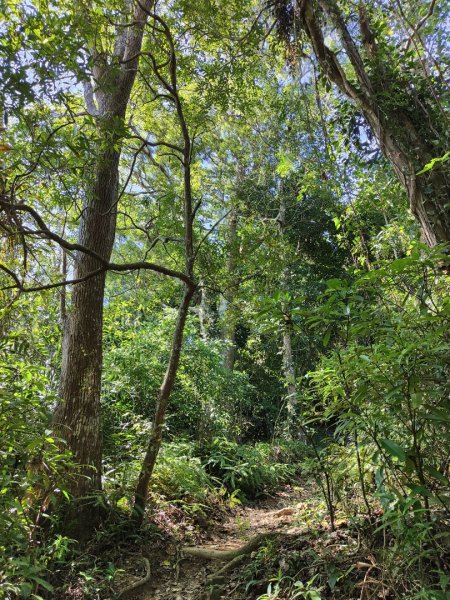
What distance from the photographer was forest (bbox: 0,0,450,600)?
6.68 feet

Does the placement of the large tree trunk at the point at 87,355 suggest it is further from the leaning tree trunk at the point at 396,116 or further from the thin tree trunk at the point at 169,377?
the leaning tree trunk at the point at 396,116

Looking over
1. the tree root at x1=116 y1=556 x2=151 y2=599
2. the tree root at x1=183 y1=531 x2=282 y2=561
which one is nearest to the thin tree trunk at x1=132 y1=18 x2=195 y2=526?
the tree root at x1=116 y1=556 x2=151 y2=599

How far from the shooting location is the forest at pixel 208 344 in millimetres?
2037

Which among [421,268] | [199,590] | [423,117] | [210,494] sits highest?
[423,117]

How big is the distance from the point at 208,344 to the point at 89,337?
139 inches

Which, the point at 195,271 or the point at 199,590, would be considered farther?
the point at 195,271

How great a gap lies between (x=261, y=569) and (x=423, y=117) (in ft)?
14.3

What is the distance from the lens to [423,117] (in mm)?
4039

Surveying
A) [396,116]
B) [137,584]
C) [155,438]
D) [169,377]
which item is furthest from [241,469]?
[396,116]

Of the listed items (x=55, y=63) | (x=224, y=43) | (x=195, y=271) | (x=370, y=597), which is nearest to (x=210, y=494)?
(x=195, y=271)

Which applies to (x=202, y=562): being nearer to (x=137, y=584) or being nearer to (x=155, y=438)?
(x=137, y=584)

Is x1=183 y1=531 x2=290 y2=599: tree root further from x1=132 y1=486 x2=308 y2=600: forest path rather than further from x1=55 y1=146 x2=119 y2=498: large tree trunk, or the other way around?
x1=55 y1=146 x2=119 y2=498: large tree trunk

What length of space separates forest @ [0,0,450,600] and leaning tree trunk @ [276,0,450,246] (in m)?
0.02

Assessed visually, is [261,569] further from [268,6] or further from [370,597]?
[268,6]
